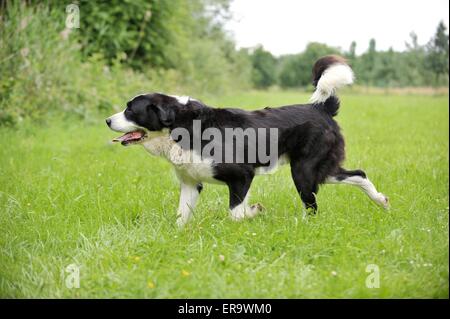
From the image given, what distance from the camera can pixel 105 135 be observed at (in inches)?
339

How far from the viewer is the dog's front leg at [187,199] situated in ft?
14.0

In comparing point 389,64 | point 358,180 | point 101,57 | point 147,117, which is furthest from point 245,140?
point 389,64

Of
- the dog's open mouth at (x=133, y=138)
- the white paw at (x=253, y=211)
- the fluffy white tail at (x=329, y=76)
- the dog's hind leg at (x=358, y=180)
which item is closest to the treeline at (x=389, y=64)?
the fluffy white tail at (x=329, y=76)

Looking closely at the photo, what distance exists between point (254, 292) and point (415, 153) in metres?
5.11

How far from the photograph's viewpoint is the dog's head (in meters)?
4.10

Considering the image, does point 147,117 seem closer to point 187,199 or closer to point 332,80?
point 187,199

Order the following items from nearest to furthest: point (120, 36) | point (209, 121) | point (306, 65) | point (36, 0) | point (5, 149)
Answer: point (209, 121) → point (5, 149) → point (36, 0) → point (120, 36) → point (306, 65)

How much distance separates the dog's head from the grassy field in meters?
0.68

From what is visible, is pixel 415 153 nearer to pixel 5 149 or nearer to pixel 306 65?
pixel 5 149

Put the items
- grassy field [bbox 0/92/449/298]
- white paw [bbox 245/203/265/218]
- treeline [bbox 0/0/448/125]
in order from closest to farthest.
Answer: grassy field [bbox 0/92/449/298] < white paw [bbox 245/203/265/218] < treeline [bbox 0/0/448/125]

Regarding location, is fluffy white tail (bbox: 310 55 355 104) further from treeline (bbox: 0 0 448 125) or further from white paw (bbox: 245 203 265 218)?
white paw (bbox: 245 203 265 218)

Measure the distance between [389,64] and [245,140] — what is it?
551 inches

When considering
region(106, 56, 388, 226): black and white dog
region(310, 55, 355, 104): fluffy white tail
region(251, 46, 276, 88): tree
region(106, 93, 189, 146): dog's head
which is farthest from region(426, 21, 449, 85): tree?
region(251, 46, 276, 88): tree
